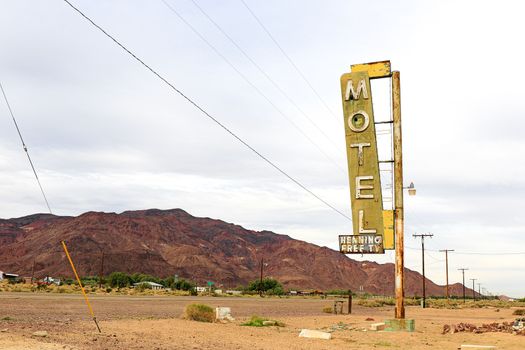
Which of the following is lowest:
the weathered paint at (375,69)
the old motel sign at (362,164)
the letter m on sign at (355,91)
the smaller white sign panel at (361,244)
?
the smaller white sign panel at (361,244)

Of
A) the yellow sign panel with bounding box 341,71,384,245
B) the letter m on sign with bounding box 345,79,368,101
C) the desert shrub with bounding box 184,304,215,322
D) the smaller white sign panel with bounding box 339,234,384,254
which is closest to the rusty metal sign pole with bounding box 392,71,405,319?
the yellow sign panel with bounding box 341,71,384,245

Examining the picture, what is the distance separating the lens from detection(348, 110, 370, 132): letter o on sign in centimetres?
2565

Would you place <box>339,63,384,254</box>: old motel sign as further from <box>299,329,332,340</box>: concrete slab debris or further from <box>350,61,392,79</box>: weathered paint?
<box>299,329,332,340</box>: concrete slab debris

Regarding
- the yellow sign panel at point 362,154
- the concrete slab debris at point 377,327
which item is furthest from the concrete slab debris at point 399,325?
the yellow sign panel at point 362,154

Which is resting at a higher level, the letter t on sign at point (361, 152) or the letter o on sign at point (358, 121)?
the letter o on sign at point (358, 121)

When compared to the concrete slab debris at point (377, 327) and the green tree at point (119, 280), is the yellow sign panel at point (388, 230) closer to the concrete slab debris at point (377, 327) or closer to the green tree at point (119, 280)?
the concrete slab debris at point (377, 327)

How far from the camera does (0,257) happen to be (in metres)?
182

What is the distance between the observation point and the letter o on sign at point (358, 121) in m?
25.6

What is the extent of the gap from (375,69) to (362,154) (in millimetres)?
3878

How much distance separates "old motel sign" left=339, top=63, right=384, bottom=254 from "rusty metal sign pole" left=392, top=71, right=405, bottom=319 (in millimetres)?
904

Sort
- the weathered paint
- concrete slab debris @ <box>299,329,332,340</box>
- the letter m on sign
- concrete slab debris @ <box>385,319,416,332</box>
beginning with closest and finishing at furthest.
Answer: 1. concrete slab debris @ <box>299,329,332,340</box>
2. concrete slab debris @ <box>385,319,416,332</box>
3. the weathered paint
4. the letter m on sign

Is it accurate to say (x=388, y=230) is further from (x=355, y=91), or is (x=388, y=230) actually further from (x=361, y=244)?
(x=355, y=91)

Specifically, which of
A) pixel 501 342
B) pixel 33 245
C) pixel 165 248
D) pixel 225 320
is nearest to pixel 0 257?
pixel 33 245

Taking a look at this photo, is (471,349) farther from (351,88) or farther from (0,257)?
(0,257)
